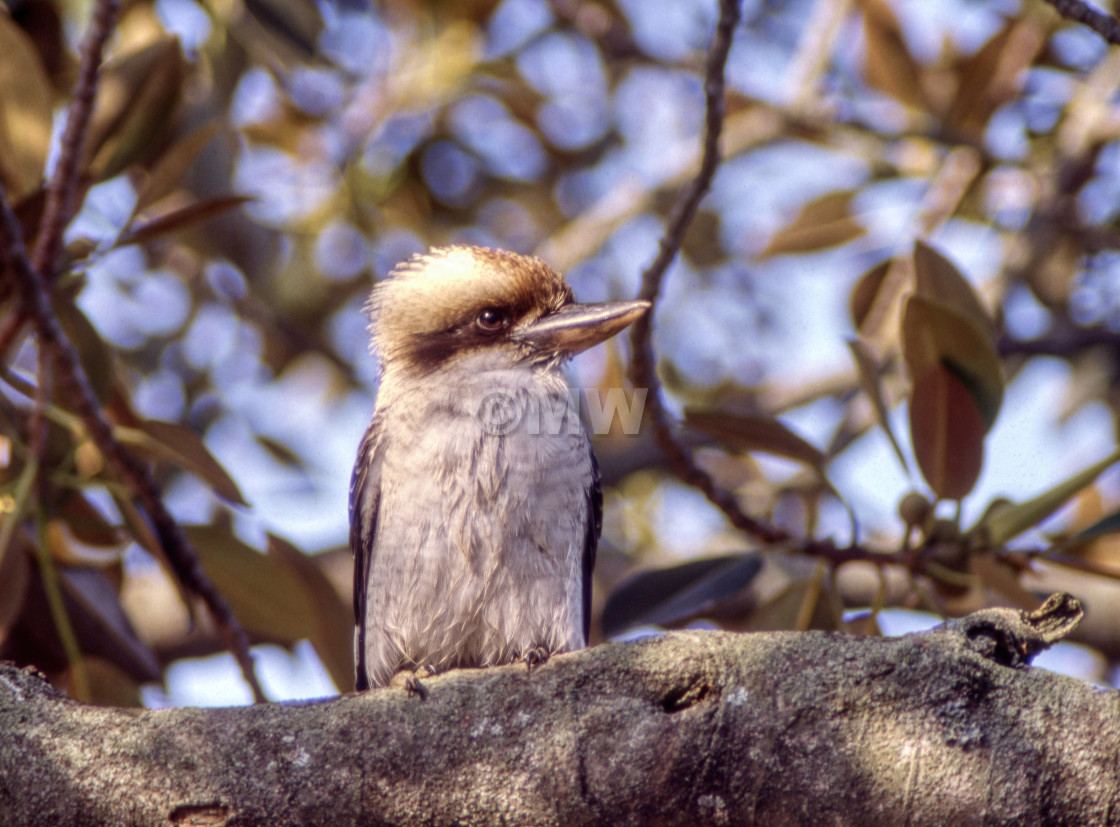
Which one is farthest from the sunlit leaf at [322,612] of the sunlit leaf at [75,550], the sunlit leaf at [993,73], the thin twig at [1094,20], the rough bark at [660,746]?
the sunlit leaf at [993,73]

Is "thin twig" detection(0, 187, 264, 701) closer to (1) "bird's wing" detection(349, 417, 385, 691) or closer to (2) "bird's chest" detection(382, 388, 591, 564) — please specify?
(1) "bird's wing" detection(349, 417, 385, 691)

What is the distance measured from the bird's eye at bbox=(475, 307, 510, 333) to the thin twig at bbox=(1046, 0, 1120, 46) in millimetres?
1882

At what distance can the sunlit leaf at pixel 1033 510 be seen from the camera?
3.02m

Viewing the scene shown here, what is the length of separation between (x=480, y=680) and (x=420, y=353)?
1789 mm

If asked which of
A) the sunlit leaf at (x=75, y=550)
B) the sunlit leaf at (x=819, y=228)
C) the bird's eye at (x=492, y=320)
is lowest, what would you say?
the sunlit leaf at (x=75, y=550)

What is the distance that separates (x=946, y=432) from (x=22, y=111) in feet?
9.38

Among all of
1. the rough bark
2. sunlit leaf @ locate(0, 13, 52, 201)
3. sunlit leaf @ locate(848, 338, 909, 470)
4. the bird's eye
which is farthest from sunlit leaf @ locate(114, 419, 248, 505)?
sunlit leaf @ locate(848, 338, 909, 470)

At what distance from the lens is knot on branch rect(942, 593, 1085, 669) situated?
206 cm

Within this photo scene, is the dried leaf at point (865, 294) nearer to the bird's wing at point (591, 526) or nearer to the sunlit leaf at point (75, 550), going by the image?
the bird's wing at point (591, 526)

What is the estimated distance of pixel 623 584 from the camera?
141 inches

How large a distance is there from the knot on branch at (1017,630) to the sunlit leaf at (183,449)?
6.66ft

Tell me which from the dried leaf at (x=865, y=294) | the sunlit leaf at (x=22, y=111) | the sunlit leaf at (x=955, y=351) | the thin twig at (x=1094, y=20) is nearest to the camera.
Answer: the thin twig at (x=1094, y=20)

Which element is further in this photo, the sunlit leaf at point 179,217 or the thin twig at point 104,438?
the sunlit leaf at point 179,217

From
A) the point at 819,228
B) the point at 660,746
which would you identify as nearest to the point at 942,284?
the point at 819,228
